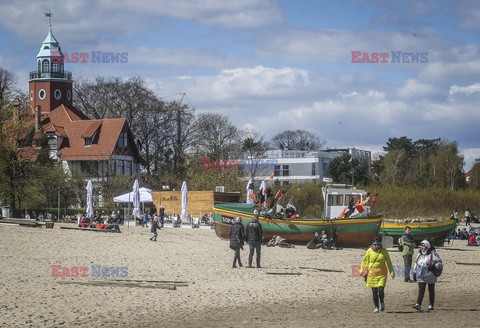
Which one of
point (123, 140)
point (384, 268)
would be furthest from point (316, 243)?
point (123, 140)

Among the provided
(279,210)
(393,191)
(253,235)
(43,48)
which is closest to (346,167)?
(393,191)

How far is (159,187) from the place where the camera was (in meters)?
78.6

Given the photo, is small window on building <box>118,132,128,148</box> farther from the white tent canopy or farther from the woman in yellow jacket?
the woman in yellow jacket

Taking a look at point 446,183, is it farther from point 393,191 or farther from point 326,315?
point 326,315

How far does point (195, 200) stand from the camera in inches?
2126

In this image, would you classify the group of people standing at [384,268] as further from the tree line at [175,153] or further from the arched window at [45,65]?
the arched window at [45,65]

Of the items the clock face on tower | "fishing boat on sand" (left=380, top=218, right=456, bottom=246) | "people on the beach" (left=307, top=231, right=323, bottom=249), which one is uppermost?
the clock face on tower

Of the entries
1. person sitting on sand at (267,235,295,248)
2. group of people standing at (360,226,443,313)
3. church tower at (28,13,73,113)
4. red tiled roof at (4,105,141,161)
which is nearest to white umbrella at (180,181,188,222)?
person sitting on sand at (267,235,295,248)

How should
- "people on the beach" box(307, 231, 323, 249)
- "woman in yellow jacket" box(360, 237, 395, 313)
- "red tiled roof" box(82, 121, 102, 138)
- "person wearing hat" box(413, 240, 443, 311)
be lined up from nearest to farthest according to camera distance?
"woman in yellow jacket" box(360, 237, 395, 313), "person wearing hat" box(413, 240, 443, 311), "people on the beach" box(307, 231, 323, 249), "red tiled roof" box(82, 121, 102, 138)

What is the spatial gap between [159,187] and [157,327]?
63580mm

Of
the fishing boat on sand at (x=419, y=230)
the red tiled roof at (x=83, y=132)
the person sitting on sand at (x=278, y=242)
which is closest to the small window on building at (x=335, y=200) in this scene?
the fishing boat on sand at (x=419, y=230)

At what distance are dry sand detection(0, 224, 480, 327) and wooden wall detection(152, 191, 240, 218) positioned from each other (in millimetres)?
20648

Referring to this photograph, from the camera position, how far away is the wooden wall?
52.6 meters

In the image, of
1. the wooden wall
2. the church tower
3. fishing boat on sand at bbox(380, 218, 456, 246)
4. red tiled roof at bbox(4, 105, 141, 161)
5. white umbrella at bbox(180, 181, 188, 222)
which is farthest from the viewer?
the church tower
